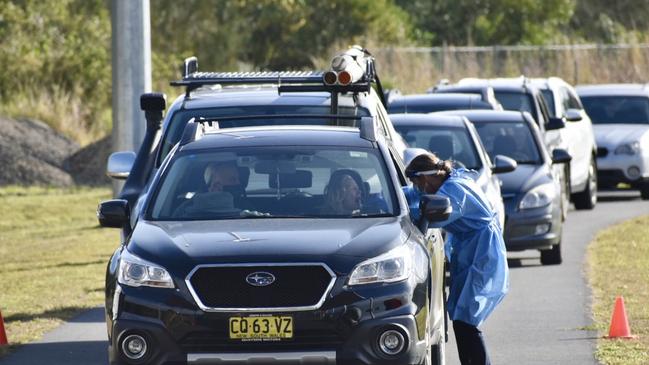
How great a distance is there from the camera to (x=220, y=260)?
8.79m

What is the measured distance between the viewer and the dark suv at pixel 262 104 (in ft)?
41.2

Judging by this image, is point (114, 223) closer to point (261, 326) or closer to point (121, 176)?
point (261, 326)

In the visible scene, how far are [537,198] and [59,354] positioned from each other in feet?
22.2

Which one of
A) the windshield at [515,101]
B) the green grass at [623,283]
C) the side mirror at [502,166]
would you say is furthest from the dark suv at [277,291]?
the windshield at [515,101]

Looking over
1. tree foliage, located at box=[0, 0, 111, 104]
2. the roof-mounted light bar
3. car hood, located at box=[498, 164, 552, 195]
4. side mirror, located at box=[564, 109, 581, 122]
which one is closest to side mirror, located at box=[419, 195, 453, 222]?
the roof-mounted light bar

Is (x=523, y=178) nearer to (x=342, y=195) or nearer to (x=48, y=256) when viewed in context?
(x=48, y=256)

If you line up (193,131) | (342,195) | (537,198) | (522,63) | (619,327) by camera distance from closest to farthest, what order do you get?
(342,195), (193,131), (619,327), (537,198), (522,63)

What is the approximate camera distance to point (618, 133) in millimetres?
26234

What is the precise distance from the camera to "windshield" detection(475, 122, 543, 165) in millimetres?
18672

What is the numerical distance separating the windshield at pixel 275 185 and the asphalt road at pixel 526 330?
1.86m

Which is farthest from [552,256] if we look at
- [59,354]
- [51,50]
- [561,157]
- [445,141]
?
[51,50]

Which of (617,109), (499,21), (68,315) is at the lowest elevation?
(499,21)

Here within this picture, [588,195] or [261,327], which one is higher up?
[261,327]

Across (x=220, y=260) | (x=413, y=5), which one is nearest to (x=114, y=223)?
A: (x=220, y=260)
